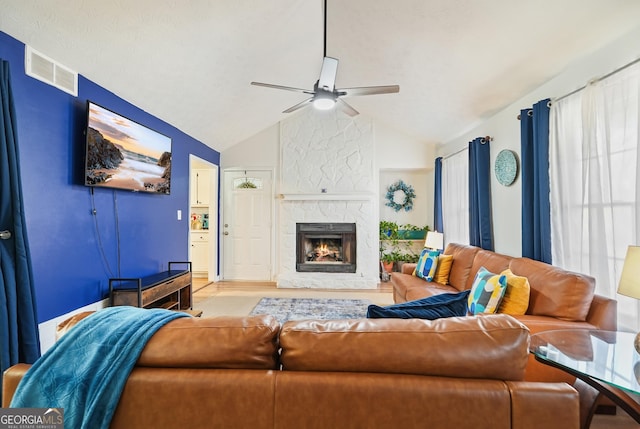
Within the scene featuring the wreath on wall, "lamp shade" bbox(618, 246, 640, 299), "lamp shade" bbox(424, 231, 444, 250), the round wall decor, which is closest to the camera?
"lamp shade" bbox(618, 246, 640, 299)

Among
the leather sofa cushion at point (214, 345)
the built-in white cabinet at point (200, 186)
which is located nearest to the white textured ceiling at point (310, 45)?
the built-in white cabinet at point (200, 186)

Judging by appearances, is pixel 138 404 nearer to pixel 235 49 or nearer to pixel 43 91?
pixel 43 91

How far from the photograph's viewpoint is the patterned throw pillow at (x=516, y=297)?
6.58ft

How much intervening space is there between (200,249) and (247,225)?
1224 mm

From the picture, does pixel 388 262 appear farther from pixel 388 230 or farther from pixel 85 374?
pixel 85 374

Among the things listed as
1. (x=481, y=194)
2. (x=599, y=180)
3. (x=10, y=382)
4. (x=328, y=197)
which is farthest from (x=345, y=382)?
(x=328, y=197)

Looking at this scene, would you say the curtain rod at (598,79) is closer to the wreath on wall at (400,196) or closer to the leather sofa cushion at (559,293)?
the leather sofa cushion at (559,293)

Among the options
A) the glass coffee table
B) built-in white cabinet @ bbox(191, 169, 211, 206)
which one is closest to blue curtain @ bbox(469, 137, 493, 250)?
the glass coffee table

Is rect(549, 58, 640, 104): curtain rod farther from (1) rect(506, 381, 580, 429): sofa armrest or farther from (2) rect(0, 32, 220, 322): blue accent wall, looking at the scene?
(2) rect(0, 32, 220, 322): blue accent wall

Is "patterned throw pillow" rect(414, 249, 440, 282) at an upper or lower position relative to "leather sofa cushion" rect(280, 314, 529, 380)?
lower

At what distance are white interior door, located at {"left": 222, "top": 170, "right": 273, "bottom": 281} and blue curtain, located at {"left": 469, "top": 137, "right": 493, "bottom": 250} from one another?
131 inches

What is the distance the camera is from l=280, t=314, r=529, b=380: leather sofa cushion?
34.4 inches

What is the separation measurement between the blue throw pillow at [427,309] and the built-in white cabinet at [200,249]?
5086 millimetres

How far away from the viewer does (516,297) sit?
2.04 m
